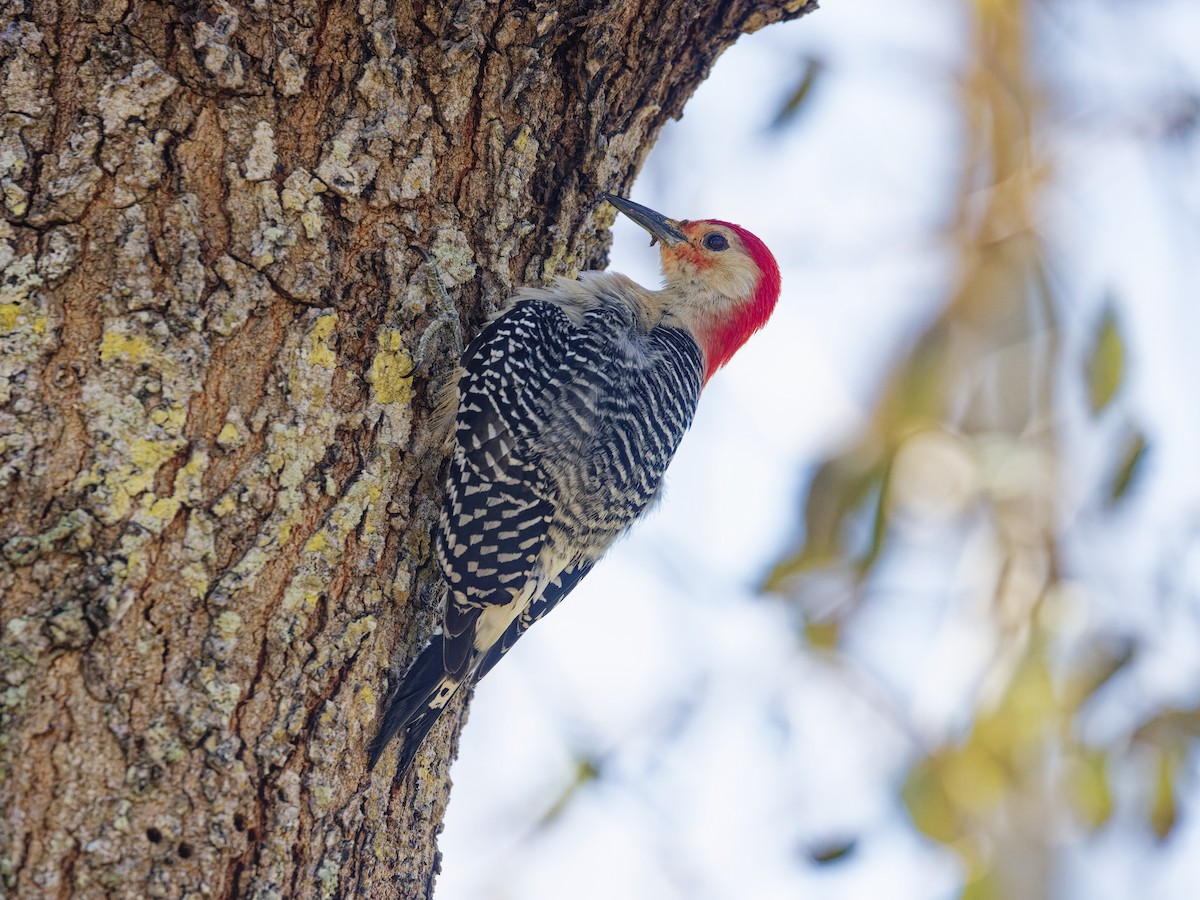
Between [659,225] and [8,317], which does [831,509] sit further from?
[8,317]

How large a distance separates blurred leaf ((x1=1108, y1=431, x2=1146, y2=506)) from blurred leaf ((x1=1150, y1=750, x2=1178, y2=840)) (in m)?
0.99

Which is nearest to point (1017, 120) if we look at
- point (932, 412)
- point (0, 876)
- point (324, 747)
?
point (932, 412)

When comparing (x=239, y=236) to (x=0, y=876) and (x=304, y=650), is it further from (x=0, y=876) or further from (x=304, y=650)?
(x=0, y=876)

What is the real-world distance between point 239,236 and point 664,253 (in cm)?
209

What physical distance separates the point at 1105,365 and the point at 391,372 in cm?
265

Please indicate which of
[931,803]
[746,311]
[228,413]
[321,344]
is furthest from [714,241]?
[228,413]

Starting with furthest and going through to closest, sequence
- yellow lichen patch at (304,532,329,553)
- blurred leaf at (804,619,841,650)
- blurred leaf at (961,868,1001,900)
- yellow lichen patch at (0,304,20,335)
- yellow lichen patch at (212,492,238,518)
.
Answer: blurred leaf at (804,619,841,650) → blurred leaf at (961,868,1001,900) → yellow lichen patch at (304,532,329,553) → yellow lichen patch at (212,492,238,518) → yellow lichen patch at (0,304,20,335)

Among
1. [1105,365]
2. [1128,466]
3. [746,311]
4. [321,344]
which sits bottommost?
[321,344]

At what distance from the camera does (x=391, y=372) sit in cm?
273

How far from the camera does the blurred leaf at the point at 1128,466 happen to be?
13.4 ft

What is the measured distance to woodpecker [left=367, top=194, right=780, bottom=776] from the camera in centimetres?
278

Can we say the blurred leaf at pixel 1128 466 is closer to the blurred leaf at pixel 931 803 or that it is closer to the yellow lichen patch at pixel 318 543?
the blurred leaf at pixel 931 803

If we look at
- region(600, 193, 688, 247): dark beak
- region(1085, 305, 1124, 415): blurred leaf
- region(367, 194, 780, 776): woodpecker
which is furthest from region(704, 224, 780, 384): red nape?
region(1085, 305, 1124, 415): blurred leaf

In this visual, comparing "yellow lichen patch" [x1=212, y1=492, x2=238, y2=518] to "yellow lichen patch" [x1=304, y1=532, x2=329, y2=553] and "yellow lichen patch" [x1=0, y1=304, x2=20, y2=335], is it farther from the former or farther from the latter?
"yellow lichen patch" [x1=0, y1=304, x2=20, y2=335]
